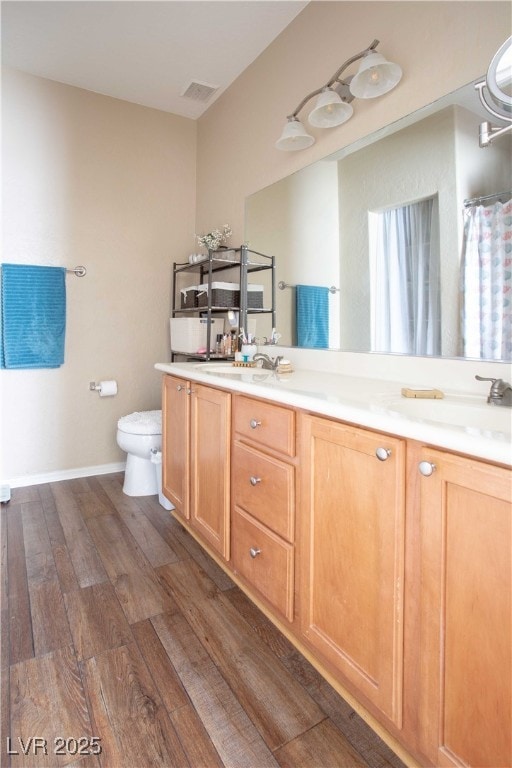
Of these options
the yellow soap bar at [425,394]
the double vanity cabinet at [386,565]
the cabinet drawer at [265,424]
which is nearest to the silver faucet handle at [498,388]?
the yellow soap bar at [425,394]

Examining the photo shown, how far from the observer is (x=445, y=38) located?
1.45 metres

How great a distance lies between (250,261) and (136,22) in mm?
1340

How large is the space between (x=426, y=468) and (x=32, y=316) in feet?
8.71

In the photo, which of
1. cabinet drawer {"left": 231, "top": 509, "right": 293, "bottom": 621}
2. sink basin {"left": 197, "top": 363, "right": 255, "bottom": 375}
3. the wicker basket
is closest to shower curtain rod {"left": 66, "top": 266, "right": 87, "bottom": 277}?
the wicker basket

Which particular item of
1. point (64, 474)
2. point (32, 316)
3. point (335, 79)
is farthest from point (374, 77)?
point (64, 474)

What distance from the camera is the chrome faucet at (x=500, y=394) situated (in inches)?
45.1

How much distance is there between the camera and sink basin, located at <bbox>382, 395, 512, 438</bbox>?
3.57ft

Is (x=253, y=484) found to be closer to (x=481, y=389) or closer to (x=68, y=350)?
(x=481, y=389)

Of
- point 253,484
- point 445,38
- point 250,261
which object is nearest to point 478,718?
point 253,484

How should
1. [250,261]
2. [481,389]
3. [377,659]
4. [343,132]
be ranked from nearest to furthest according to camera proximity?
[377,659] < [481,389] < [343,132] < [250,261]

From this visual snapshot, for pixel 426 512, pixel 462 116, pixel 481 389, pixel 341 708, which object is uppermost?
pixel 462 116

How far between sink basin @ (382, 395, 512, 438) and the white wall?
2356 mm

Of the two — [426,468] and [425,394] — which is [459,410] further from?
[426,468]

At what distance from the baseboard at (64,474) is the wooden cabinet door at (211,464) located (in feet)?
4.52
